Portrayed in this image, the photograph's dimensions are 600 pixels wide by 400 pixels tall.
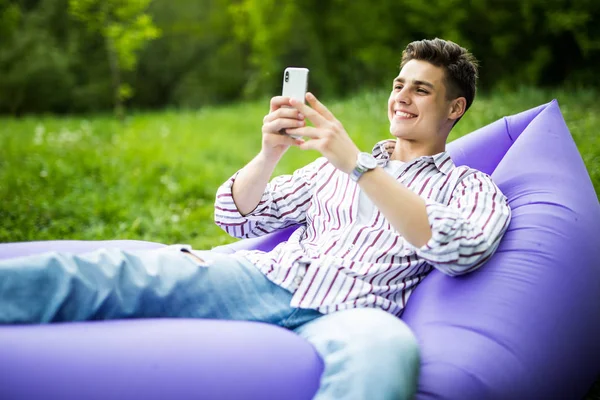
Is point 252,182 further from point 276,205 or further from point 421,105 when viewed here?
point 421,105

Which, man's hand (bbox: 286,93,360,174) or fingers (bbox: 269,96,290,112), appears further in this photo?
fingers (bbox: 269,96,290,112)

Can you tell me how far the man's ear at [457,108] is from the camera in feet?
6.55

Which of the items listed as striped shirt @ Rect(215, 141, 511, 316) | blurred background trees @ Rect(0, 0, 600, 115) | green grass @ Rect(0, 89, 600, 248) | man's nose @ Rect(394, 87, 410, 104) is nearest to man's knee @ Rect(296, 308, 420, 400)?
striped shirt @ Rect(215, 141, 511, 316)

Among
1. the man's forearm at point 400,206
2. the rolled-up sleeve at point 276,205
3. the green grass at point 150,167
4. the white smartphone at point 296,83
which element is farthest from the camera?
the green grass at point 150,167

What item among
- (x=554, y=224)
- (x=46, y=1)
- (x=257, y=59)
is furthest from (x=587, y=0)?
(x=46, y=1)

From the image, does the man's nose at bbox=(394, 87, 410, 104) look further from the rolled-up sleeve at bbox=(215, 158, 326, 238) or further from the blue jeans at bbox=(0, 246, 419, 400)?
the blue jeans at bbox=(0, 246, 419, 400)

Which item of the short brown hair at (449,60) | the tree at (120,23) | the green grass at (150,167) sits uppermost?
the tree at (120,23)

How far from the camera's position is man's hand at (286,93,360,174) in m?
1.60

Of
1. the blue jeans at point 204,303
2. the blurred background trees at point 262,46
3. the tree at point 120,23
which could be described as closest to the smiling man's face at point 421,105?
the blue jeans at point 204,303

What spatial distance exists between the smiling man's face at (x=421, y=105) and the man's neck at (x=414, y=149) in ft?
0.07

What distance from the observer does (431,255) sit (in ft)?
5.13

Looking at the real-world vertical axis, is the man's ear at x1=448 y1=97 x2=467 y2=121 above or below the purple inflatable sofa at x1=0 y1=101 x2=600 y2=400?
above

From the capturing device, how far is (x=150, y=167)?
17.4 ft

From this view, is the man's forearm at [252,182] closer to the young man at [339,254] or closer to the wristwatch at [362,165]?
the young man at [339,254]
